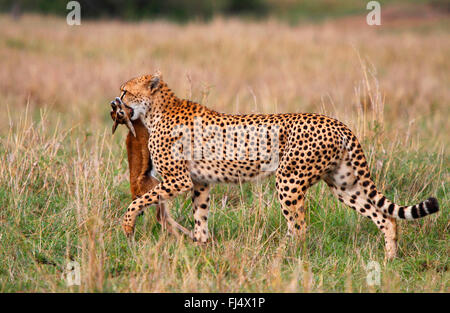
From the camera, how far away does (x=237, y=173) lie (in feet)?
14.5

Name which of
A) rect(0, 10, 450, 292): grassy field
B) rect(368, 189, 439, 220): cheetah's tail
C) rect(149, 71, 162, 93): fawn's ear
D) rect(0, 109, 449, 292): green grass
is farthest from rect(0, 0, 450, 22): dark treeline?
rect(368, 189, 439, 220): cheetah's tail

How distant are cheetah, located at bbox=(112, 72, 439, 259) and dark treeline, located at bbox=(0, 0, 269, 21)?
20.7 meters

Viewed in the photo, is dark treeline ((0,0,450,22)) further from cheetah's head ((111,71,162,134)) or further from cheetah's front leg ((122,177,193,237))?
cheetah's front leg ((122,177,193,237))

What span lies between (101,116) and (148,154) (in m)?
4.74

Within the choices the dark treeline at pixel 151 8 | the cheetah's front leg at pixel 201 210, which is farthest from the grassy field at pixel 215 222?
the dark treeline at pixel 151 8

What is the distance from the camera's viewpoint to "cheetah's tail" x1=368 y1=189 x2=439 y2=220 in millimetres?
3965

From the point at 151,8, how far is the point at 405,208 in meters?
25.2

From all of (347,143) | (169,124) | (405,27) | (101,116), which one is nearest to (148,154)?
(169,124)

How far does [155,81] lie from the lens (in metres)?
4.59

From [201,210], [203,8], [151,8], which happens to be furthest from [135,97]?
[203,8]

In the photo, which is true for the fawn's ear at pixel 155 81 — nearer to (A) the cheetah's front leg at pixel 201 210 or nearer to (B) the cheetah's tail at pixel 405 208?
(A) the cheetah's front leg at pixel 201 210

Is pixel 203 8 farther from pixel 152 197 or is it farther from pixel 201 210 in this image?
pixel 152 197
